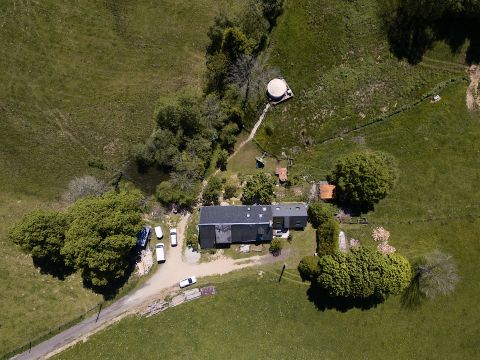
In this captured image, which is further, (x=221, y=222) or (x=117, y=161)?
(x=117, y=161)

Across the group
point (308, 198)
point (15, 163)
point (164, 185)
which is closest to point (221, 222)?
point (164, 185)

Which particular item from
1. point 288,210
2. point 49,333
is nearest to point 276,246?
point 288,210

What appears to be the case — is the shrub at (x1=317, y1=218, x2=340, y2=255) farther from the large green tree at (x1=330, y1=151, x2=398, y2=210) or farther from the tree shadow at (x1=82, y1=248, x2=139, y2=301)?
the tree shadow at (x1=82, y1=248, x2=139, y2=301)

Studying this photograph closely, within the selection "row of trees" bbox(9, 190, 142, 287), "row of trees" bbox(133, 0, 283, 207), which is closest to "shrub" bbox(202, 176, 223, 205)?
"row of trees" bbox(133, 0, 283, 207)

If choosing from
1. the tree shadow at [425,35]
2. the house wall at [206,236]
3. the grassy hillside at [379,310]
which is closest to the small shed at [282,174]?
the grassy hillside at [379,310]

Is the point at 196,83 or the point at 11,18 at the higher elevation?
the point at 11,18

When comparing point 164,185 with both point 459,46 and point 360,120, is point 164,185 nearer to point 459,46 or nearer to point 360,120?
point 360,120

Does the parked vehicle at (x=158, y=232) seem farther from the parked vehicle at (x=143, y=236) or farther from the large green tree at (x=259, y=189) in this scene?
the large green tree at (x=259, y=189)
